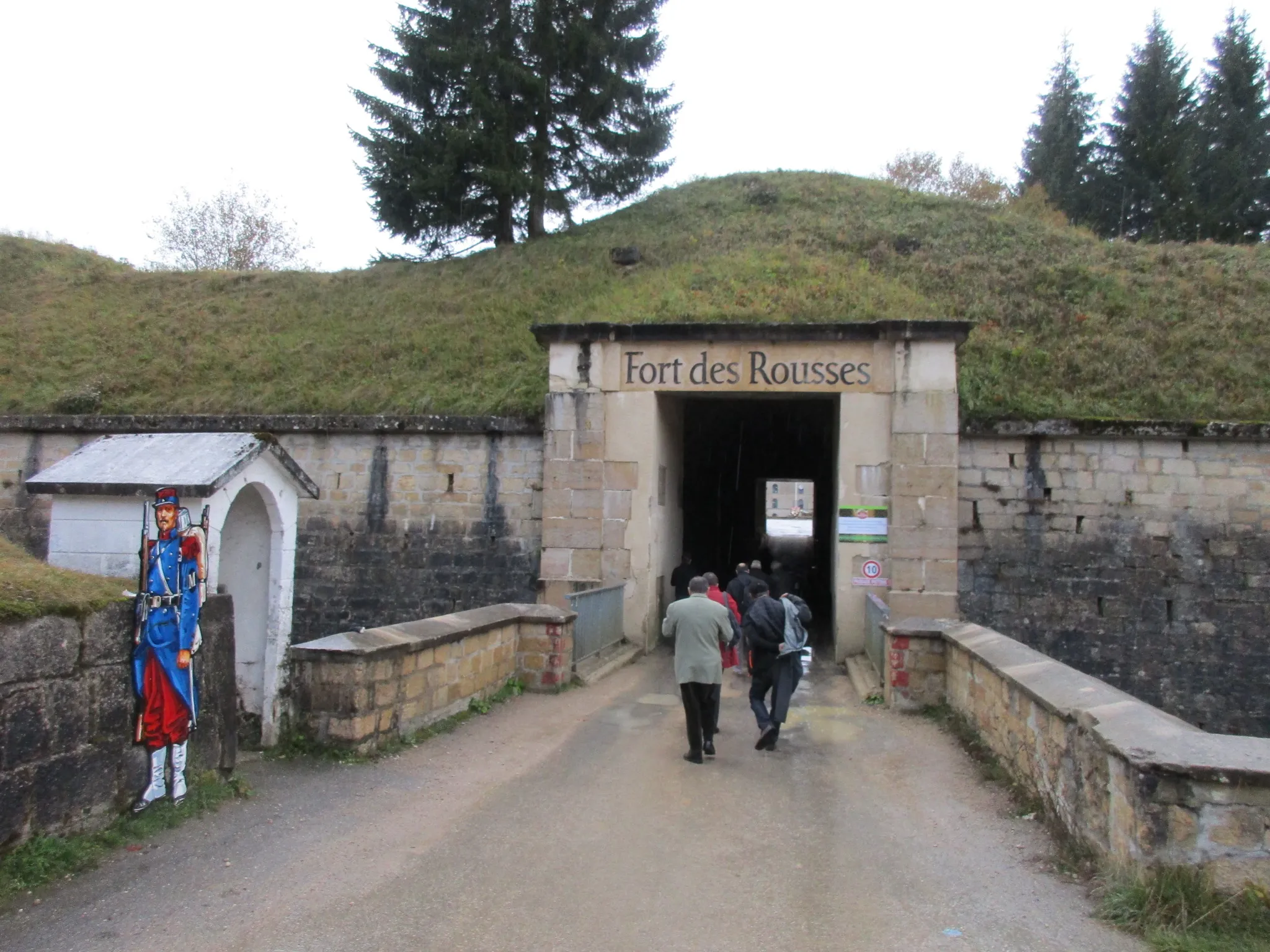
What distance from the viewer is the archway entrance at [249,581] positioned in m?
6.72

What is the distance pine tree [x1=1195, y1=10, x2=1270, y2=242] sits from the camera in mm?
30422

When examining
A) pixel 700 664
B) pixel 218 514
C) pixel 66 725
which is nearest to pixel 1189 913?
pixel 700 664

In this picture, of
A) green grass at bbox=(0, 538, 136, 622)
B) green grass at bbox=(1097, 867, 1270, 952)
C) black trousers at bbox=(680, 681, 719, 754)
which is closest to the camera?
green grass at bbox=(1097, 867, 1270, 952)

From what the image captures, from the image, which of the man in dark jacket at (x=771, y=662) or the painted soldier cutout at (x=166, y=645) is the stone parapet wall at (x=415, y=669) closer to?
the painted soldier cutout at (x=166, y=645)

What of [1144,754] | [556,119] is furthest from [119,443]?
[556,119]

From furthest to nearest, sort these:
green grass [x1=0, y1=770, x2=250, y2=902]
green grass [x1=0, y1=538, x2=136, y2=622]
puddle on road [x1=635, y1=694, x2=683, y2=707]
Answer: puddle on road [x1=635, y1=694, x2=683, y2=707], green grass [x1=0, y1=538, x2=136, y2=622], green grass [x1=0, y1=770, x2=250, y2=902]

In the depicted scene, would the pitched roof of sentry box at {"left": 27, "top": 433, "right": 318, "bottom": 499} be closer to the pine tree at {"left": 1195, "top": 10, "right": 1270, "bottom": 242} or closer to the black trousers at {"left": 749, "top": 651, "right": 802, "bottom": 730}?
the black trousers at {"left": 749, "top": 651, "right": 802, "bottom": 730}

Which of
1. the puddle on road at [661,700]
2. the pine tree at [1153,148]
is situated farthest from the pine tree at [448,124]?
the pine tree at [1153,148]

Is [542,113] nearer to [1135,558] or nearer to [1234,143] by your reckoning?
[1135,558]

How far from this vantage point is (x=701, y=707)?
7.43 m

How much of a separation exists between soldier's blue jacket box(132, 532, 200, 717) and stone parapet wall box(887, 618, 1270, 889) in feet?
16.0

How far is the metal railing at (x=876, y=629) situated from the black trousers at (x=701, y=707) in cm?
296

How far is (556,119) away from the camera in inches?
928

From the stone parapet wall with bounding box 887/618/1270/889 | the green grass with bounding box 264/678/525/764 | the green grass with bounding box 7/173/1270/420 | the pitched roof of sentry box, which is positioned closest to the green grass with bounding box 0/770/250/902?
the green grass with bounding box 264/678/525/764
